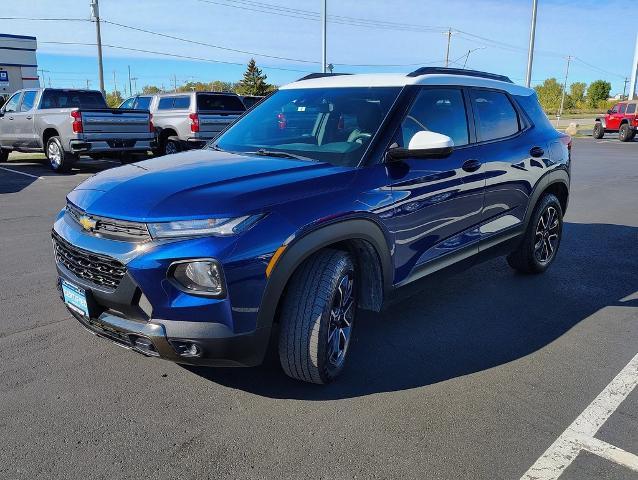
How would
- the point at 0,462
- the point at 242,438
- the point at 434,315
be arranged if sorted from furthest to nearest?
the point at 434,315, the point at 242,438, the point at 0,462

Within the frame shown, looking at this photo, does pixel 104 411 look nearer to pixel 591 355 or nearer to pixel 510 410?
pixel 510 410

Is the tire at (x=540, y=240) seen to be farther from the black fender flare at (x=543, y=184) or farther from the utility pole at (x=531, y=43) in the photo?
the utility pole at (x=531, y=43)

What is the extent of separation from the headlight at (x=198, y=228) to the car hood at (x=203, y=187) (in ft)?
0.10

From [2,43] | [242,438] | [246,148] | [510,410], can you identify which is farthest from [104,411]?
[2,43]

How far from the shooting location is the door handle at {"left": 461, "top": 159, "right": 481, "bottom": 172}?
3958 mm

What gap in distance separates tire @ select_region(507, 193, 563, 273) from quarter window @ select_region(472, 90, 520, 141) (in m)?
0.91

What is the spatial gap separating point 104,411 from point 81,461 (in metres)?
0.42

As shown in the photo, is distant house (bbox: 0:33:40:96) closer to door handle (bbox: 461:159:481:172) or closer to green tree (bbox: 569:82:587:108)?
door handle (bbox: 461:159:481:172)

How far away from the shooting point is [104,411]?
2939 mm

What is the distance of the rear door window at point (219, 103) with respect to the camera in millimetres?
14679

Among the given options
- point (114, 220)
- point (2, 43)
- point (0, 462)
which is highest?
point (2, 43)

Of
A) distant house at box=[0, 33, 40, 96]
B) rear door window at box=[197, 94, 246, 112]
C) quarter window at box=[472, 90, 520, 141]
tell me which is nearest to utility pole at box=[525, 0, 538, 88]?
rear door window at box=[197, 94, 246, 112]

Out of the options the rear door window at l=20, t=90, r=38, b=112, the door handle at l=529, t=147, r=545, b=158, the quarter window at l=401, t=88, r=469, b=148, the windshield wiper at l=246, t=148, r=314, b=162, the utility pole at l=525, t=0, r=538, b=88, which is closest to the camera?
the windshield wiper at l=246, t=148, r=314, b=162

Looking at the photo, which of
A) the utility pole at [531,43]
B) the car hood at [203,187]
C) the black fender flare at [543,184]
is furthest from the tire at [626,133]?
the car hood at [203,187]
